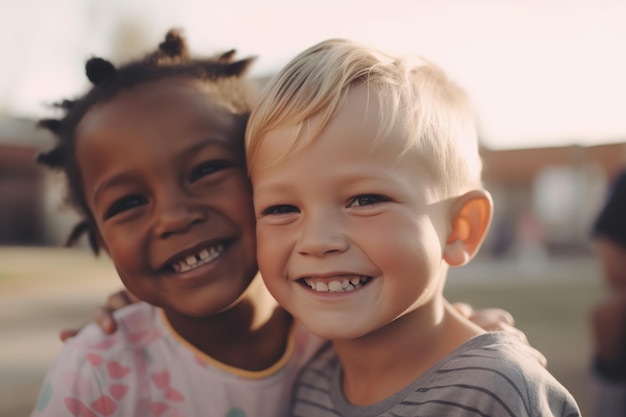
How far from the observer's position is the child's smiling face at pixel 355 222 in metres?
1.56

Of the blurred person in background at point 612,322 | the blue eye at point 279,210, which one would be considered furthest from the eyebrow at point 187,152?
the blurred person in background at point 612,322

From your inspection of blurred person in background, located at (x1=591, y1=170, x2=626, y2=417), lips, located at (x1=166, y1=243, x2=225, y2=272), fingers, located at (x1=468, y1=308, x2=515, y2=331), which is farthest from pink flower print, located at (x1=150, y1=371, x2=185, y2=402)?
blurred person in background, located at (x1=591, y1=170, x2=626, y2=417)

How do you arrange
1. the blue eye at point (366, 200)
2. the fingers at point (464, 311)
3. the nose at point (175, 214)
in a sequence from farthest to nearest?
the fingers at point (464, 311) → the nose at point (175, 214) → the blue eye at point (366, 200)

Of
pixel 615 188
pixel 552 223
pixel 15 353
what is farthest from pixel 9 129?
pixel 615 188

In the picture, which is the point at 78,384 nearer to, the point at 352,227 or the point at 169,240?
the point at 169,240

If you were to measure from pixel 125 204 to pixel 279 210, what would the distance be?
0.43 m

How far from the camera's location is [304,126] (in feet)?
5.27

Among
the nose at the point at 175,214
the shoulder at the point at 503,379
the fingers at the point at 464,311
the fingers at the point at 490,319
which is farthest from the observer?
the fingers at the point at 464,311

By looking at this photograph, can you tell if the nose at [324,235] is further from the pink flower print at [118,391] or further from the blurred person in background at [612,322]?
the blurred person in background at [612,322]

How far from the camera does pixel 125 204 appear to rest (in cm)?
179

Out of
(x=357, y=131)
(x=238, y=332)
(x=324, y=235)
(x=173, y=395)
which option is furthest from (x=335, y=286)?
(x=173, y=395)

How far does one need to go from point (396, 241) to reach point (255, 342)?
658 mm

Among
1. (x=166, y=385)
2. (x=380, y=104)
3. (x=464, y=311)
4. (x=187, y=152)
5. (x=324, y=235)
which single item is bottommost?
(x=464, y=311)

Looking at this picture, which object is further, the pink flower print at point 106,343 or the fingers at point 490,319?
the fingers at point 490,319
